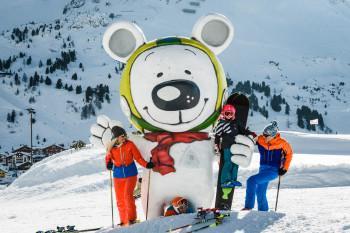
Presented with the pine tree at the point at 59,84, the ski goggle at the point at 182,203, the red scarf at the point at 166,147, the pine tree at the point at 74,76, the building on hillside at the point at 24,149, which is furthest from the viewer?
the pine tree at the point at 74,76

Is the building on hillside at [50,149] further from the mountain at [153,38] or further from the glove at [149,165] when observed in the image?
the glove at [149,165]

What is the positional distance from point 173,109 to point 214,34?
1.16m

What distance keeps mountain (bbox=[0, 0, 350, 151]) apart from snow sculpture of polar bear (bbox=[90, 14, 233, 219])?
33.5 meters

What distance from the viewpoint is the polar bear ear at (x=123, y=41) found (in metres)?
4.19

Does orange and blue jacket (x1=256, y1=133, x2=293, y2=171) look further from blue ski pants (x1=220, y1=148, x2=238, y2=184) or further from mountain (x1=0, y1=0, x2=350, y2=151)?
mountain (x1=0, y1=0, x2=350, y2=151)

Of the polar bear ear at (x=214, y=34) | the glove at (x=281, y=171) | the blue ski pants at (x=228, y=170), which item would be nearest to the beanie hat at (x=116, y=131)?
the blue ski pants at (x=228, y=170)

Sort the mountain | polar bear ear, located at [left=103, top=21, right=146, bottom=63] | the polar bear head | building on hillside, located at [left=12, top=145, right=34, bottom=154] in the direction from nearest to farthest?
the polar bear head
polar bear ear, located at [left=103, top=21, right=146, bottom=63]
building on hillside, located at [left=12, top=145, right=34, bottom=154]
the mountain

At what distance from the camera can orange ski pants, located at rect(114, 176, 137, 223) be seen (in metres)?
3.92

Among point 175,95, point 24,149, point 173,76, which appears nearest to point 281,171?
point 175,95

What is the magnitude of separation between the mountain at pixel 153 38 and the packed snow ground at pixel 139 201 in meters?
28.6

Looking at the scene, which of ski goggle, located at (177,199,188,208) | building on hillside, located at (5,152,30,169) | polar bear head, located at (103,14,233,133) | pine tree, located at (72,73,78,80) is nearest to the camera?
ski goggle, located at (177,199,188,208)

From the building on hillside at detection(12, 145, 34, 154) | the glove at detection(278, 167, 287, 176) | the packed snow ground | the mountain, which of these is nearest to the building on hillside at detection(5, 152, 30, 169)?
the building on hillside at detection(12, 145, 34, 154)

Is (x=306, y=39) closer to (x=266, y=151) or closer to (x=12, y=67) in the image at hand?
(x=12, y=67)

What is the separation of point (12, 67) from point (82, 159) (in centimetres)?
5550
